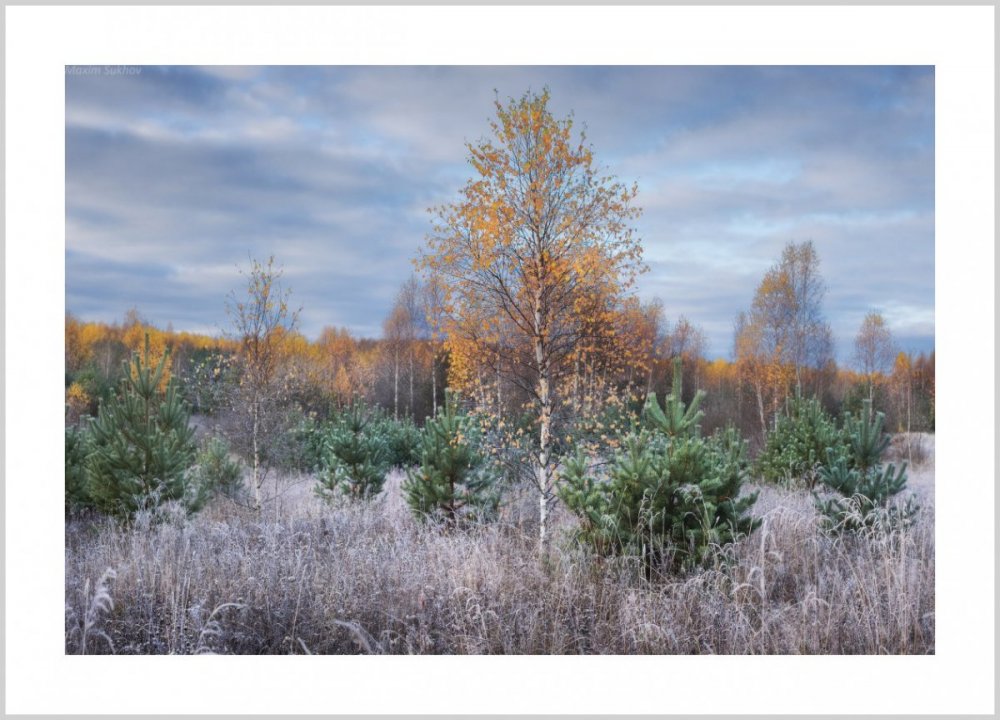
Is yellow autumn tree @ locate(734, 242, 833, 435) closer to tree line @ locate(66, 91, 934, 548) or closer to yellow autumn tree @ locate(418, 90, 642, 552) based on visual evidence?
tree line @ locate(66, 91, 934, 548)

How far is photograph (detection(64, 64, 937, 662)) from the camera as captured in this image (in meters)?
4.26

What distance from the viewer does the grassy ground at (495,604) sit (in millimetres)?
4098

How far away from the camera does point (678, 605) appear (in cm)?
420

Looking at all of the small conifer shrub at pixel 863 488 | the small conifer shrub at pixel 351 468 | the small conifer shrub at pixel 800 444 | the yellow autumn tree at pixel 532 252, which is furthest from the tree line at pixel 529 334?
the small conifer shrub at pixel 351 468

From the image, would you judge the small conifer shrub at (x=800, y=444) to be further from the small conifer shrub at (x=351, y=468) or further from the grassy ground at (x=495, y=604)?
the small conifer shrub at (x=351, y=468)

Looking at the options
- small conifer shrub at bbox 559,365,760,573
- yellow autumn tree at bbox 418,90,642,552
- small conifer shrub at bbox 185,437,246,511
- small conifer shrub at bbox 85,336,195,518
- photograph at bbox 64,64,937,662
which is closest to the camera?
photograph at bbox 64,64,937,662

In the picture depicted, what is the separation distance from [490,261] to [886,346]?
440 cm

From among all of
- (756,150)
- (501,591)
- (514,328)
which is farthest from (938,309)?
(501,591)

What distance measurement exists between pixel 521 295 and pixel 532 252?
15.6 inches

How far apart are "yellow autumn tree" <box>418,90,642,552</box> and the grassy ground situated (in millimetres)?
809

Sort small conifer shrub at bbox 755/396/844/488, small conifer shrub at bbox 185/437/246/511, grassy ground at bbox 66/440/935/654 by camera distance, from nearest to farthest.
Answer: grassy ground at bbox 66/440/935/654 → small conifer shrub at bbox 185/437/246/511 → small conifer shrub at bbox 755/396/844/488

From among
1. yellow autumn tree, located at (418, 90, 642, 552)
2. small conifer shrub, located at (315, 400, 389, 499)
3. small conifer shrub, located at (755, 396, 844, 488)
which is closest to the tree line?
yellow autumn tree, located at (418, 90, 642, 552)

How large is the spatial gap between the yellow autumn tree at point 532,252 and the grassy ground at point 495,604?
2.65 ft

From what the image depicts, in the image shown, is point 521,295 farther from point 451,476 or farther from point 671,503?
point 451,476
